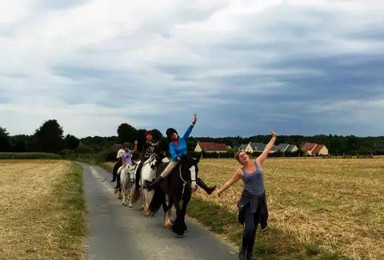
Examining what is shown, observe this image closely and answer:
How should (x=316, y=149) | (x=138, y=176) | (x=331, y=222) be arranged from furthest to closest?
(x=316, y=149) < (x=138, y=176) < (x=331, y=222)

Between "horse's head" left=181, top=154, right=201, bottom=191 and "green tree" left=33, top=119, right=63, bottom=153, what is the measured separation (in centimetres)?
12572

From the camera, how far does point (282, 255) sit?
8695 millimetres

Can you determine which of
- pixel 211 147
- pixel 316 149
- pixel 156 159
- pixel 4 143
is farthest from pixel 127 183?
pixel 316 149

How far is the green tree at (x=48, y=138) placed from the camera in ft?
432

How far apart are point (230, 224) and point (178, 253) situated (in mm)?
3171

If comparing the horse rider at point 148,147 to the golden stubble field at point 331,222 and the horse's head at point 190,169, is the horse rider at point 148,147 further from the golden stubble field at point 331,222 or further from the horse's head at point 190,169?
the horse's head at point 190,169

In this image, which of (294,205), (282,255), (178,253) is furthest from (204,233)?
(294,205)

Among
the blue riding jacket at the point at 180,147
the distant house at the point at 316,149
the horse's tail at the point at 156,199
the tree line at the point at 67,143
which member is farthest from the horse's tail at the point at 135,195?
the distant house at the point at 316,149

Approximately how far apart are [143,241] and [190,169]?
6.58 ft

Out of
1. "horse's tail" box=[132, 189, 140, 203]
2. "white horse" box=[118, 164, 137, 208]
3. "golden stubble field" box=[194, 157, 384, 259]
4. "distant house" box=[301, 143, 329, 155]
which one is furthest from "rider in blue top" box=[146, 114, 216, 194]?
"distant house" box=[301, 143, 329, 155]

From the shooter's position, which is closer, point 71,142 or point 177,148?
point 177,148

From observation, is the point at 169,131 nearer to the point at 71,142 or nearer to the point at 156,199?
the point at 156,199

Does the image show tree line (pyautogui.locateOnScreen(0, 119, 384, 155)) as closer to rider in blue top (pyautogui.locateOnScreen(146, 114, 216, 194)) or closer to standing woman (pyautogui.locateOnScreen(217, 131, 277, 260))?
rider in blue top (pyautogui.locateOnScreen(146, 114, 216, 194))

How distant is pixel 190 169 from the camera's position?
11219mm
